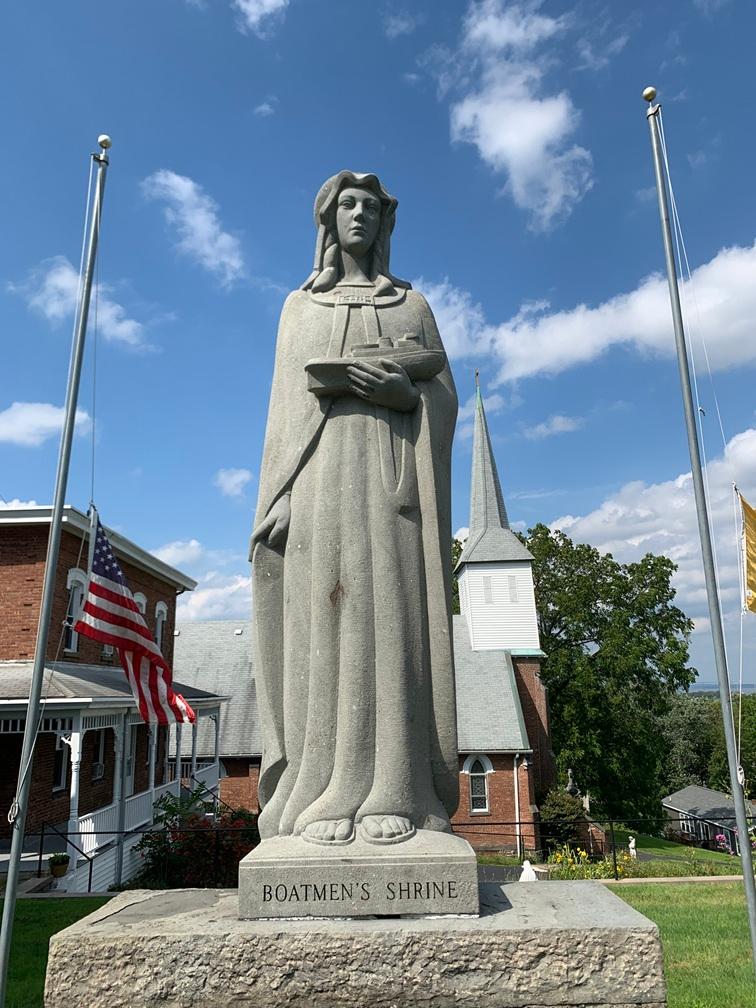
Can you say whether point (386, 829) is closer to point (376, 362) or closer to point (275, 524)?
point (275, 524)

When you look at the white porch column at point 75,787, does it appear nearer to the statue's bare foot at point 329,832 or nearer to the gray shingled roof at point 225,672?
the gray shingled roof at point 225,672

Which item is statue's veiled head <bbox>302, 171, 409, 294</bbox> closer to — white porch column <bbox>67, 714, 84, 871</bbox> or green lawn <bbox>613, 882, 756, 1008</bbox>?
green lawn <bbox>613, 882, 756, 1008</bbox>

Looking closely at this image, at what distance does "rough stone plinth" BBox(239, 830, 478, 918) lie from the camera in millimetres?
3229

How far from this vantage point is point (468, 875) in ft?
10.7

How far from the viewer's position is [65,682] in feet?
62.8

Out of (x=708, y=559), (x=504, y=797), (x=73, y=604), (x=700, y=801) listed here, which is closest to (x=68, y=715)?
(x=73, y=604)

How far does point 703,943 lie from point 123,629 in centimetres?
956

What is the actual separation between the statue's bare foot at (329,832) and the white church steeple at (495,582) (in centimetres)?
3451

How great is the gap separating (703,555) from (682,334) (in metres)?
2.11

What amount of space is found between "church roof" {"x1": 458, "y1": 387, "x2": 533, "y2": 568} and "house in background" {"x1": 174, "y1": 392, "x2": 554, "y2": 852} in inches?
2.4

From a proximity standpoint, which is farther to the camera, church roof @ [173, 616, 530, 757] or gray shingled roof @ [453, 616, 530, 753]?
church roof @ [173, 616, 530, 757]

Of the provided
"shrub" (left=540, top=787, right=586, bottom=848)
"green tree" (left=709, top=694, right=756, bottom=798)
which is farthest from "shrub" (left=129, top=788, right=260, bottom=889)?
"green tree" (left=709, top=694, right=756, bottom=798)

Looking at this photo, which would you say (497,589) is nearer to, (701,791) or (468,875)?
(468,875)

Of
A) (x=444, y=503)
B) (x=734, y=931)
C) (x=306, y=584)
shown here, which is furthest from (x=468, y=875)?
(x=734, y=931)
